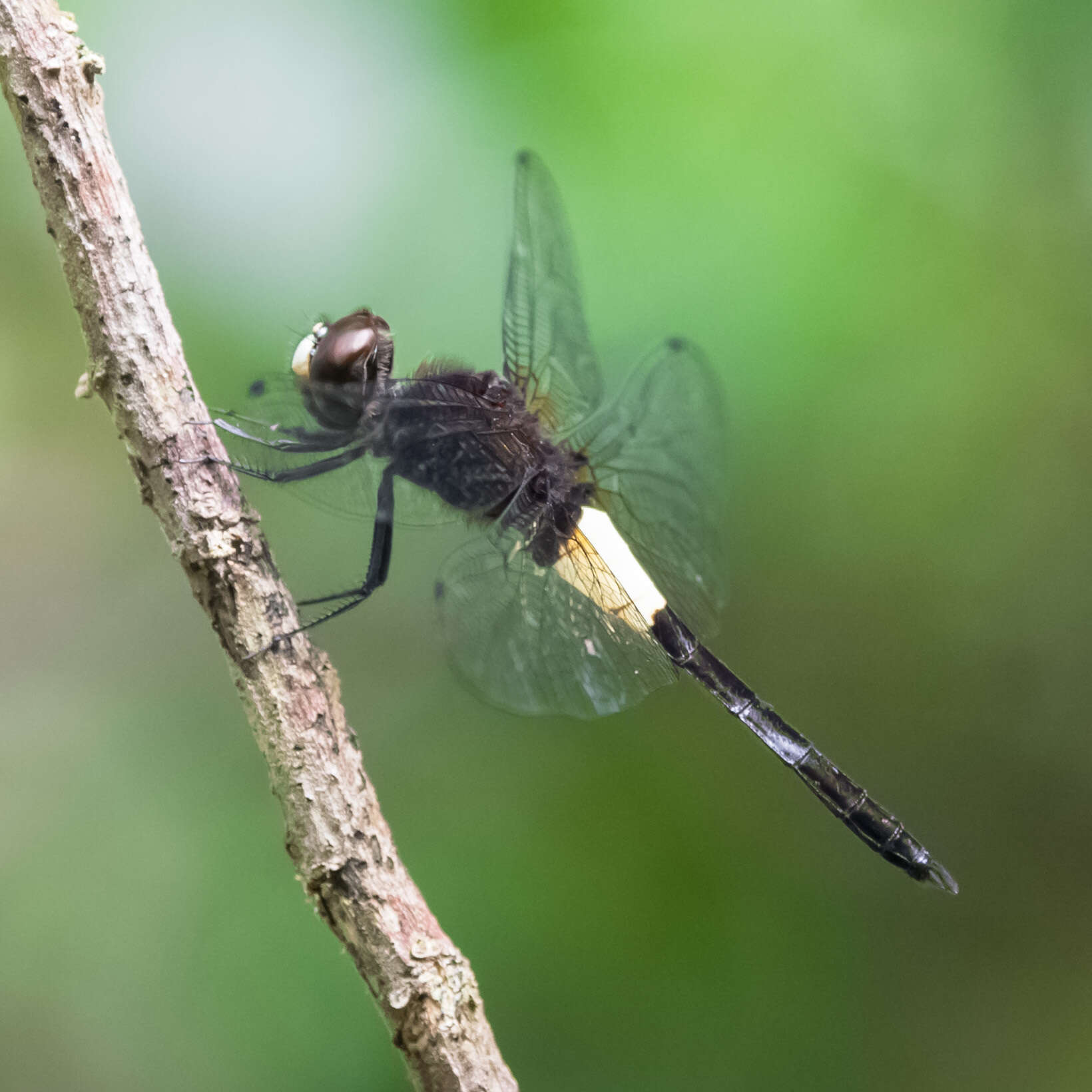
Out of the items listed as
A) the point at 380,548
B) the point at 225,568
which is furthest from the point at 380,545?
the point at 225,568

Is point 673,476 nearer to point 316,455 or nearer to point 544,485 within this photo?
point 544,485

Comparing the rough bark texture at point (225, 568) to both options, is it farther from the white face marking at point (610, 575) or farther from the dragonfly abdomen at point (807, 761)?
the dragonfly abdomen at point (807, 761)

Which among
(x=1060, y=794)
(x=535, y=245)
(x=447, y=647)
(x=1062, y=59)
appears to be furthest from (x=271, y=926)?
(x=1062, y=59)

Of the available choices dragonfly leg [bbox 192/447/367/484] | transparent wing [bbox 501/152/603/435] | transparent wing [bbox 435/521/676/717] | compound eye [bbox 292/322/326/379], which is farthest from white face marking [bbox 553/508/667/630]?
compound eye [bbox 292/322/326/379]

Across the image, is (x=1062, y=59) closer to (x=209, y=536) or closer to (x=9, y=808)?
(x=209, y=536)

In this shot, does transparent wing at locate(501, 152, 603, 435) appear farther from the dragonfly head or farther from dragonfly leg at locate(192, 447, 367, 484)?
dragonfly leg at locate(192, 447, 367, 484)

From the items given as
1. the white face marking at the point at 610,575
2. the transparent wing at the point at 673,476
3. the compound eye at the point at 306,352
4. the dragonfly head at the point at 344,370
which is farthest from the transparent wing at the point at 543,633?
the compound eye at the point at 306,352
